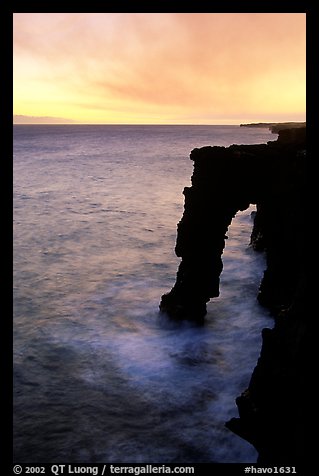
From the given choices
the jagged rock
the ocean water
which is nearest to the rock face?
the jagged rock

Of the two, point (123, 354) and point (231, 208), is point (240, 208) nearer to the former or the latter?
point (231, 208)

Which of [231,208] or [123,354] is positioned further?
[231,208]

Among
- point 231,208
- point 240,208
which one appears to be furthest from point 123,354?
point 240,208

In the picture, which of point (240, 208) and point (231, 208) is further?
point (240, 208)

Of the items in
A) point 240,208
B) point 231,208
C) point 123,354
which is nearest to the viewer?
point 123,354

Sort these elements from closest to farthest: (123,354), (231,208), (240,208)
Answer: (123,354), (231,208), (240,208)

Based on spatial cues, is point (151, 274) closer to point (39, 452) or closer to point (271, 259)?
point (271, 259)

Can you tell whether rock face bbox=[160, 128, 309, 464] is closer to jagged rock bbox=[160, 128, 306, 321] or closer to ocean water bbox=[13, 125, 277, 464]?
jagged rock bbox=[160, 128, 306, 321]

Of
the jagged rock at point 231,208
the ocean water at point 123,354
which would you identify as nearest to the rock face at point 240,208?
the jagged rock at point 231,208

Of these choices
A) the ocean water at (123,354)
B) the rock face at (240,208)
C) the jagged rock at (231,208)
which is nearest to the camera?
the ocean water at (123,354)

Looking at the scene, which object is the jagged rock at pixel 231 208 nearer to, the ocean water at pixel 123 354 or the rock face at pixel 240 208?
the rock face at pixel 240 208

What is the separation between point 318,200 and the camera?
3.86m

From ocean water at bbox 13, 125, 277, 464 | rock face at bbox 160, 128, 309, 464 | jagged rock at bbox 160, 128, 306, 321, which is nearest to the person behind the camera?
ocean water at bbox 13, 125, 277, 464

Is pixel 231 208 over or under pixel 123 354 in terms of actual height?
over
